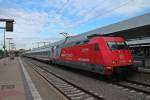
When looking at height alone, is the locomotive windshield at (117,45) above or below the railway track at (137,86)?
above

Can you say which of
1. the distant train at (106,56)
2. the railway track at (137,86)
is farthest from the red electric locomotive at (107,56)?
the railway track at (137,86)

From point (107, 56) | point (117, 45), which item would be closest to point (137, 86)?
point (107, 56)

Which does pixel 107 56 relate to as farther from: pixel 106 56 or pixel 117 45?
pixel 117 45

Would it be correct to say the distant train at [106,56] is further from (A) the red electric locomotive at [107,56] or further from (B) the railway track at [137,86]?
(B) the railway track at [137,86]

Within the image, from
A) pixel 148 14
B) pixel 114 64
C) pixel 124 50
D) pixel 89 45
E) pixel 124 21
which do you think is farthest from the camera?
pixel 124 21

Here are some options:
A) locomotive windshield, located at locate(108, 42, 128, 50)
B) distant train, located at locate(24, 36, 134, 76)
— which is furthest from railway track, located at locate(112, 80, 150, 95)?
locomotive windshield, located at locate(108, 42, 128, 50)

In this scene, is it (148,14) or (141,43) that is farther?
(141,43)

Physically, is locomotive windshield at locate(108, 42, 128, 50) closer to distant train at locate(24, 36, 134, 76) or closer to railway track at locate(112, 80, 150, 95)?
distant train at locate(24, 36, 134, 76)

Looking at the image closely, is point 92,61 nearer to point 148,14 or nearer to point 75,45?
point 75,45

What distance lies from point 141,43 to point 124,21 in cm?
942

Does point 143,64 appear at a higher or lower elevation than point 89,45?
lower

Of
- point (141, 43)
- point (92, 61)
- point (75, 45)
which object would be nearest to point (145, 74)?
point (92, 61)

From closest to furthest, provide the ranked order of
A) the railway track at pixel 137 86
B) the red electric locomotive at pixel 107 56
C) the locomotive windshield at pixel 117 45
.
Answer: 1. the railway track at pixel 137 86
2. the red electric locomotive at pixel 107 56
3. the locomotive windshield at pixel 117 45

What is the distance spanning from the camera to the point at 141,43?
35.2 m
